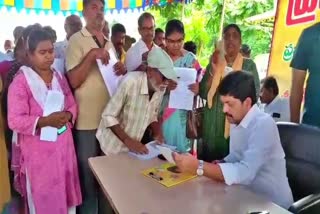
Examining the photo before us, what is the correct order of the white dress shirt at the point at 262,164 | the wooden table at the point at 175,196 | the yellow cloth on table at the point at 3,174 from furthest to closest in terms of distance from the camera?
1. the yellow cloth on table at the point at 3,174
2. the white dress shirt at the point at 262,164
3. the wooden table at the point at 175,196

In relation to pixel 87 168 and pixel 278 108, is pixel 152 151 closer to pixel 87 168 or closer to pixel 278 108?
pixel 87 168

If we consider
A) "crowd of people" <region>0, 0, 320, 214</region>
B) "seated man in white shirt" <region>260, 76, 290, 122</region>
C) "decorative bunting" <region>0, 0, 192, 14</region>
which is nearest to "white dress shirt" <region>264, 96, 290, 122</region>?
"seated man in white shirt" <region>260, 76, 290, 122</region>

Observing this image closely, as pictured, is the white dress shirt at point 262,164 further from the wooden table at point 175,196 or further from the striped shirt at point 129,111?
the striped shirt at point 129,111

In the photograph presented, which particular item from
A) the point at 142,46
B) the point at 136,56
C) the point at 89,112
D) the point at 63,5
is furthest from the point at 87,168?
the point at 63,5

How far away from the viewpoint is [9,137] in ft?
8.06

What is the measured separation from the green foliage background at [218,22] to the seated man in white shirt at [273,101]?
11.5ft

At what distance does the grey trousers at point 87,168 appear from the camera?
247 centimetres

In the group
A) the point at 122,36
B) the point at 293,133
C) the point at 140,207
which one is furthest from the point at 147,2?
the point at 140,207

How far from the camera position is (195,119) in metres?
2.52

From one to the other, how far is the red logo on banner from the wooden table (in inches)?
115

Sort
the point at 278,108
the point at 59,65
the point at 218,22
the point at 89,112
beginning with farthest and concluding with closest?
Result: the point at 218,22
the point at 278,108
the point at 59,65
the point at 89,112

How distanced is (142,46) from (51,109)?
97 cm

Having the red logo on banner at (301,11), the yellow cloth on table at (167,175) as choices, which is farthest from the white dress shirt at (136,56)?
the red logo on banner at (301,11)

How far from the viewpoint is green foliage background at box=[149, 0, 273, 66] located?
7.68 meters
